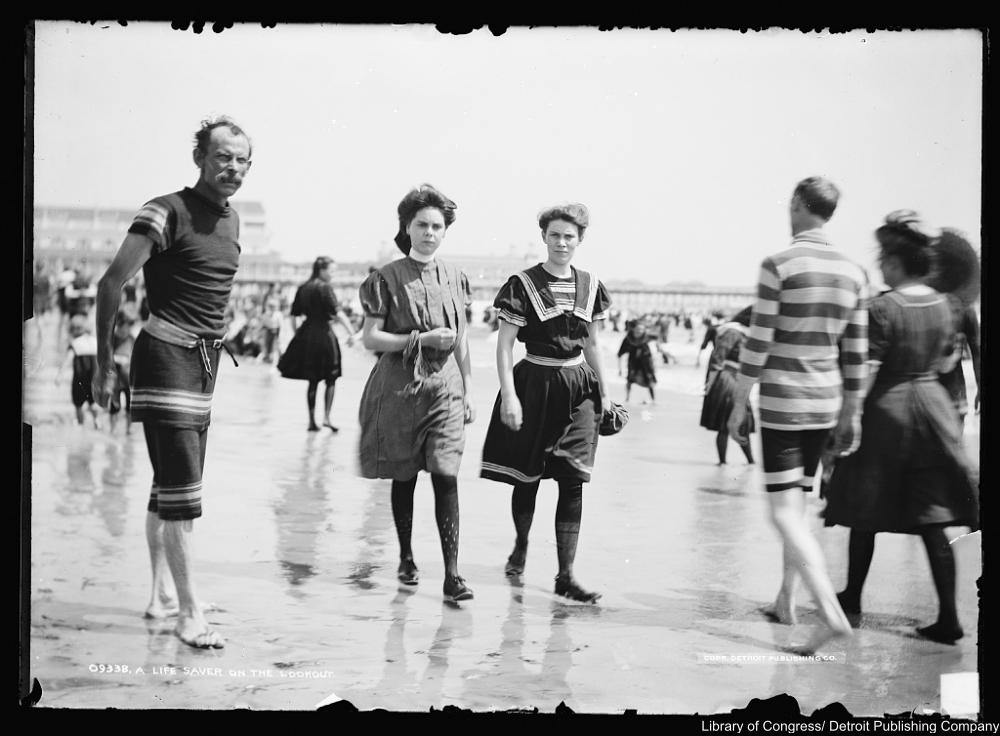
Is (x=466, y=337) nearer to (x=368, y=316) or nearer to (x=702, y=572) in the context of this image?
(x=368, y=316)

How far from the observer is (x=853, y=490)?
17.3 feet

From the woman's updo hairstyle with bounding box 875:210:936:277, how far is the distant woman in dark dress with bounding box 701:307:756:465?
705 mm

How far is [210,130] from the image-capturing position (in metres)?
5.19

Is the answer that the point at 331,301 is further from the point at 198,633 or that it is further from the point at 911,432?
the point at 911,432

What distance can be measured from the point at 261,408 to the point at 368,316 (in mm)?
1336

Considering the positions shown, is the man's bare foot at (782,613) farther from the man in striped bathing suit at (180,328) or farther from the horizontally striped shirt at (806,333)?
the man in striped bathing suit at (180,328)

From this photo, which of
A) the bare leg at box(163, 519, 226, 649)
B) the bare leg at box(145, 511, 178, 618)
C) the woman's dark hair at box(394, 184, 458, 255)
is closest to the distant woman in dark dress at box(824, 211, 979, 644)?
the woman's dark hair at box(394, 184, 458, 255)

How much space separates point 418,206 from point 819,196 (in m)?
1.87

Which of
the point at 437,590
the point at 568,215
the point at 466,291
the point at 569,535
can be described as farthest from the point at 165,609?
the point at 568,215

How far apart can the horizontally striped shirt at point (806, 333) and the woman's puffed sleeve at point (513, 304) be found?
102cm

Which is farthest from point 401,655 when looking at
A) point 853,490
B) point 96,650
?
point 853,490

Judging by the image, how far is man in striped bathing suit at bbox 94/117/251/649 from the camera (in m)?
4.89

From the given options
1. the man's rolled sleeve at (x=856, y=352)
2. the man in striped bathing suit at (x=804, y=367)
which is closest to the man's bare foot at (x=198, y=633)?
the man in striped bathing suit at (x=804, y=367)

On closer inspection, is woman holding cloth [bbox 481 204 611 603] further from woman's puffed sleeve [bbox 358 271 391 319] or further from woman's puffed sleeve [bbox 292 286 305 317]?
woman's puffed sleeve [bbox 292 286 305 317]
